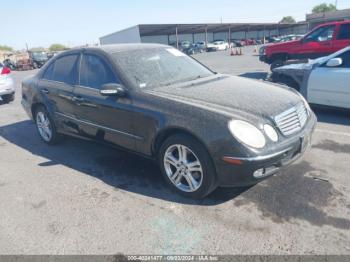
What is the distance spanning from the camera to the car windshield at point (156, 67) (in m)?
3.72

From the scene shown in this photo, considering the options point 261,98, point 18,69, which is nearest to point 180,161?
point 261,98

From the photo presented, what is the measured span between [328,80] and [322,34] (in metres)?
5.97

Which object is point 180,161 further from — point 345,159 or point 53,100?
point 53,100

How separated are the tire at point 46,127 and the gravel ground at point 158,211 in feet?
2.43

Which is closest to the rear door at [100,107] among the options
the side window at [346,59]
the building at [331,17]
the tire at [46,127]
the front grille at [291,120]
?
the tire at [46,127]

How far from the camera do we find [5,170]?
4.45 m

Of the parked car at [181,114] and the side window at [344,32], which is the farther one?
the side window at [344,32]

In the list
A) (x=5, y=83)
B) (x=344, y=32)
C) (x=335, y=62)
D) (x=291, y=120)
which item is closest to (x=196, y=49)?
(x=344, y=32)

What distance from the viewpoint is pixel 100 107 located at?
12.9 feet

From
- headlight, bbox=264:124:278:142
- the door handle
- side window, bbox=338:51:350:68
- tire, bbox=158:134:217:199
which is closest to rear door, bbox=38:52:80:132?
the door handle

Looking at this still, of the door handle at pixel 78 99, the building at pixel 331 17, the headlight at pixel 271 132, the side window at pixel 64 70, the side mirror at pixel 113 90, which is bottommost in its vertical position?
the headlight at pixel 271 132

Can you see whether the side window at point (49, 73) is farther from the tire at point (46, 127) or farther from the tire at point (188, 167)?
the tire at point (188, 167)

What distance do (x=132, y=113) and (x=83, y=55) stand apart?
147cm

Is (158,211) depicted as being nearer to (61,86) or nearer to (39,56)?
(61,86)
